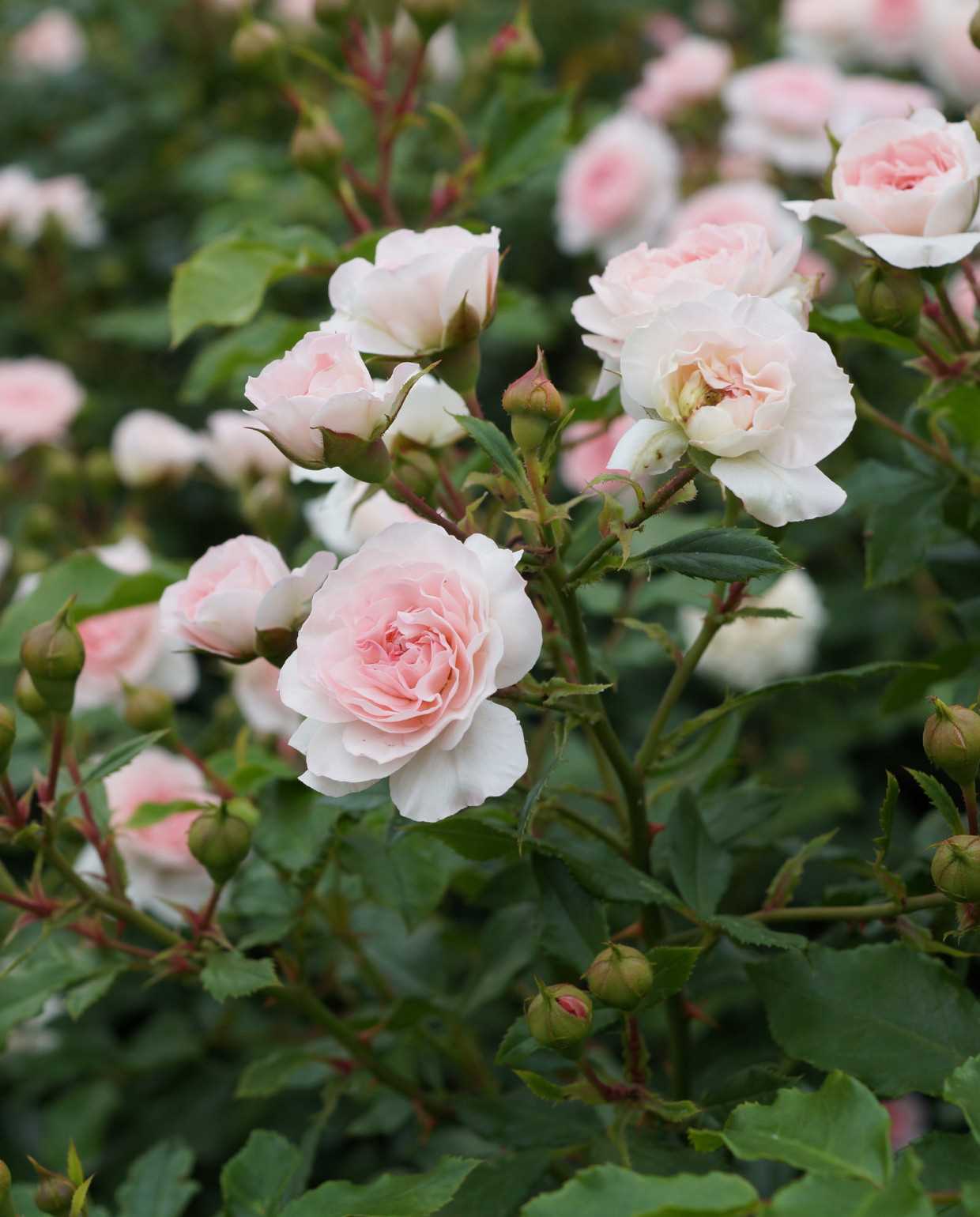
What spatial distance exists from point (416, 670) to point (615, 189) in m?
1.60

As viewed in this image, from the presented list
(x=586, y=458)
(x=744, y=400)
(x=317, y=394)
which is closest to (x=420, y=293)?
(x=317, y=394)

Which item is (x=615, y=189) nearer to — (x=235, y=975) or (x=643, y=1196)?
(x=235, y=975)

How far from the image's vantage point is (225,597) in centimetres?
88

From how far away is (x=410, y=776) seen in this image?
75 centimetres

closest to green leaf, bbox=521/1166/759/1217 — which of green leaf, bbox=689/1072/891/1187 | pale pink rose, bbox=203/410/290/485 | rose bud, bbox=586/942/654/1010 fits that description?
green leaf, bbox=689/1072/891/1187

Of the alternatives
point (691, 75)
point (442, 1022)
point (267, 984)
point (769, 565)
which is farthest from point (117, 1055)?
point (691, 75)

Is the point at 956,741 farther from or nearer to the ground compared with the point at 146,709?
farther from the ground

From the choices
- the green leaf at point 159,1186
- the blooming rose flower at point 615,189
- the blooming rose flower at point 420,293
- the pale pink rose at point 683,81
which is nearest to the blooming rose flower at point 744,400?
the blooming rose flower at point 420,293

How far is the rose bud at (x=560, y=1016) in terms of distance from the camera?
794 mm

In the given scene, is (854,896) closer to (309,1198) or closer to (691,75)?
(309,1198)

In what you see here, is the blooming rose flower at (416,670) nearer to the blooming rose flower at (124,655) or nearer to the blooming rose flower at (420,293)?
the blooming rose flower at (420,293)

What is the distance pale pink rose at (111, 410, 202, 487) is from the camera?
1778 millimetres

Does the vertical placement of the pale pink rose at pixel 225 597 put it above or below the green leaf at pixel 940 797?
above

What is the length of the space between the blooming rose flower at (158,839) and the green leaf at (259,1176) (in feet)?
0.92
